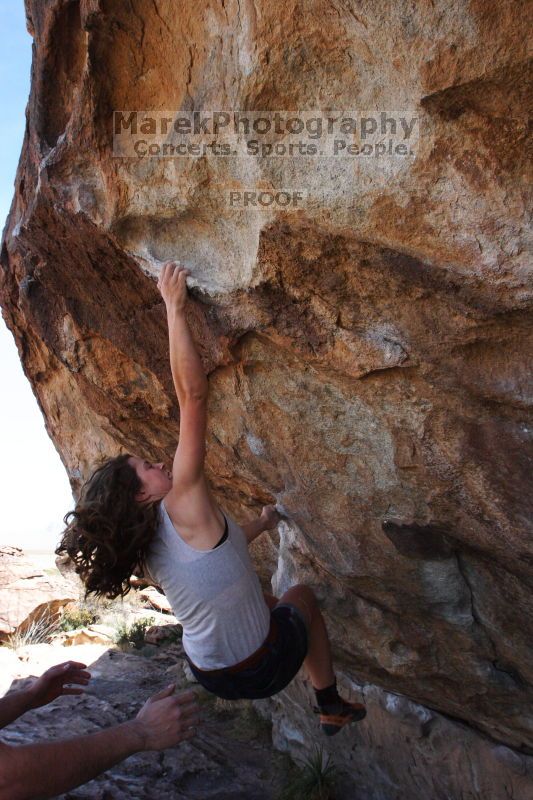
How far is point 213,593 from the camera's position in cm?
277

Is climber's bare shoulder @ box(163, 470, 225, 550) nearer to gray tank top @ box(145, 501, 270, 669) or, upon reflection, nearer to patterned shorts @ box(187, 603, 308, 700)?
gray tank top @ box(145, 501, 270, 669)

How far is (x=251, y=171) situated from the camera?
2.53m

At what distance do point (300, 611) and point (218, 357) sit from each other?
117 cm

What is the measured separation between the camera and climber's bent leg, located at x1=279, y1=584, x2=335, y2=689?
323 centimetres

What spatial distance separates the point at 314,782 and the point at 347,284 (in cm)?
366

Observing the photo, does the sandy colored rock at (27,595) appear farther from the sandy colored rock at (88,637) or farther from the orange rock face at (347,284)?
the orange rock face at (347,284)

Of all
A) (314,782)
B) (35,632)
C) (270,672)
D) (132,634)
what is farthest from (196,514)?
(35,632)

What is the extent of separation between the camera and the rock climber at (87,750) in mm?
2361

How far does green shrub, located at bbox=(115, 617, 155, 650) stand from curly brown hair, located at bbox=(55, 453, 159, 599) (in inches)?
239

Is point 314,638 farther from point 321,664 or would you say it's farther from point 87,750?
point 87,750

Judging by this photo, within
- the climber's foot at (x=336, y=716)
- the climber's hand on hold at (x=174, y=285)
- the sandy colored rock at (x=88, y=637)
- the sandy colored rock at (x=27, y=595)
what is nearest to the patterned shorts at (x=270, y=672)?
the climber's foot at (x=336, y=716)

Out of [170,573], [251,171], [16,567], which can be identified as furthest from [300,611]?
[16,567]

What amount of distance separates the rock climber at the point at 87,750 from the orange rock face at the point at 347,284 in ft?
3.81

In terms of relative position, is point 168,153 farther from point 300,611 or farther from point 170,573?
point 300,611
